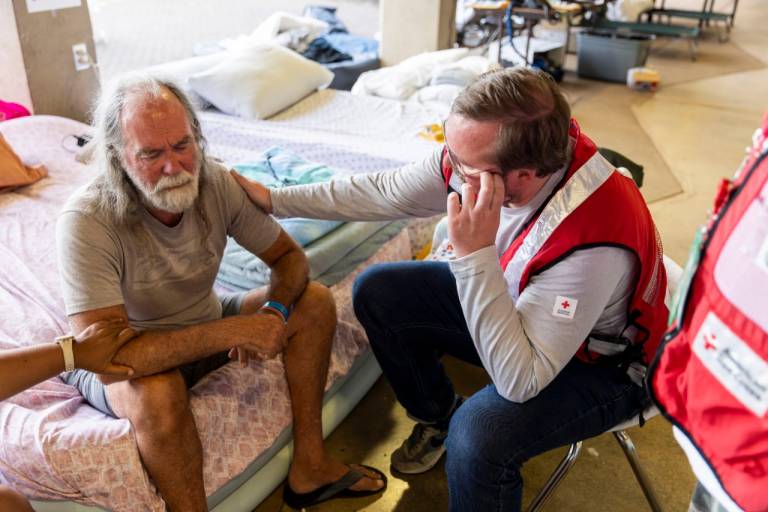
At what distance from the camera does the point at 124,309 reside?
150cm

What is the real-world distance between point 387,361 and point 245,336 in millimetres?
412

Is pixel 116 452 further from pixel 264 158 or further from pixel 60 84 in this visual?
Result: pixel 60 84

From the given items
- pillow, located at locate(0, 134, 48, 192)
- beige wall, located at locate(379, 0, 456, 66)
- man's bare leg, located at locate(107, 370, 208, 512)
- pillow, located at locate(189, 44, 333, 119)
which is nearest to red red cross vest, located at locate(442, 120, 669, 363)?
man's bare leg, located at locate(107, 370, 208, 512)

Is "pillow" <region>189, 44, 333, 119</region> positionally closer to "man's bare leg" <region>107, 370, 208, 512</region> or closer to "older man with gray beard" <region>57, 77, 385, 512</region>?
"older man with gray beard" <region>57, 77, 385, 512</region>

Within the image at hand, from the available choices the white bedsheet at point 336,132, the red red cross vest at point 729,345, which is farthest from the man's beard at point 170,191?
the white bedsheet at point 336,132

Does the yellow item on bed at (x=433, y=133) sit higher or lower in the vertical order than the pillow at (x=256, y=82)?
lower

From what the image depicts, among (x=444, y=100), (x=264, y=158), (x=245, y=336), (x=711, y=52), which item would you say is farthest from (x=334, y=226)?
(x=711, y=52)

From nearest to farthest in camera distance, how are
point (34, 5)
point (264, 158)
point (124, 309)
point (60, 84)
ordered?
point (124, 309) < point (264, 158) < point (34, 5) < point (60, 84)

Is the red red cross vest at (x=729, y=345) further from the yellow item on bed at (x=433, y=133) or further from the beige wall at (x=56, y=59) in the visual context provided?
the beige wall at (x=56, y=59)

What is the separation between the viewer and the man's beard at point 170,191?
5.07 ft

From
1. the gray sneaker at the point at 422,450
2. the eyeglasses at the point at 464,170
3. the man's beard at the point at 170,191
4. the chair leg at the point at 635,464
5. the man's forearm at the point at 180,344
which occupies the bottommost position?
the gray sneaker at the point at 422,450

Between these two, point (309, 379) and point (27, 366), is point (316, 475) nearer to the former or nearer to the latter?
point (309, 379)

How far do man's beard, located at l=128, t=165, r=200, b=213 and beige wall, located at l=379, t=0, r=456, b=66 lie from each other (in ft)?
11.5

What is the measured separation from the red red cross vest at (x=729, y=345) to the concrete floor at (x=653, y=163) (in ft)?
3.51
